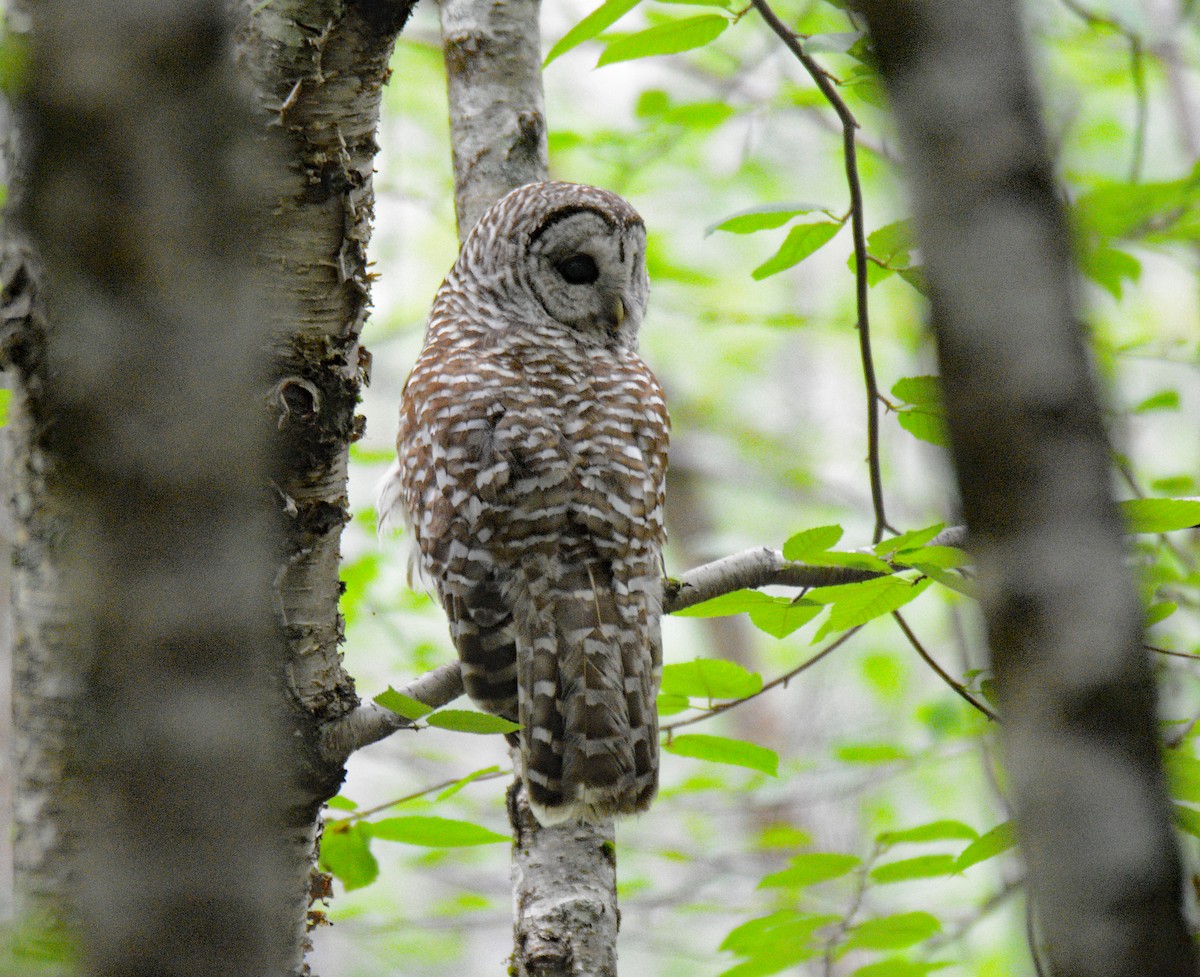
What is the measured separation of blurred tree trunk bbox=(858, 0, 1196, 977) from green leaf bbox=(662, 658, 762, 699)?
5.40 ft

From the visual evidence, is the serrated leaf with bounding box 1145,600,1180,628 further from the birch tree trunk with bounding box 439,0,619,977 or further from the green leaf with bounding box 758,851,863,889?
the birch tree trunk with bounding box 439,0,619,977

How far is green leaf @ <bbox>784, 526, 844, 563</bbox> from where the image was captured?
186 centimetres

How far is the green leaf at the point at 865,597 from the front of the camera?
6.08ft

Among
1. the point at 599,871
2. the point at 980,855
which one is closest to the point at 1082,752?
the point at 980,855

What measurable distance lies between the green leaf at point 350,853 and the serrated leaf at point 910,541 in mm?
1249

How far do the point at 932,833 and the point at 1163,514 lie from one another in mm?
1132

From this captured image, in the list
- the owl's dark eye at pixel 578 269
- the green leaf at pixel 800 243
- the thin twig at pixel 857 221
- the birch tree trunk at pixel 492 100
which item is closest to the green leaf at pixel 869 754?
the thin twig at pixel 857 221

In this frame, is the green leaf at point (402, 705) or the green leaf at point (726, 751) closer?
the green leaf at point (402, 705)

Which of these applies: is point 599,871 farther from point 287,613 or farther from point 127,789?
point 127,789

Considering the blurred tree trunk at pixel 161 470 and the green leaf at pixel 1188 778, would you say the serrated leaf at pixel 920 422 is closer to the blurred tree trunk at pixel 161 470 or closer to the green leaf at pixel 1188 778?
the green leaf at pixel 1188 778

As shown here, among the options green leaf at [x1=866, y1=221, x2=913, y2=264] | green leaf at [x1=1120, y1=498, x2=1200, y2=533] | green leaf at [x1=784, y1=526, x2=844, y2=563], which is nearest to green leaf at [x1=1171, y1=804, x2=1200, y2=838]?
green leaf at [x1=1120, y1=498, x2=1200, y2=533]

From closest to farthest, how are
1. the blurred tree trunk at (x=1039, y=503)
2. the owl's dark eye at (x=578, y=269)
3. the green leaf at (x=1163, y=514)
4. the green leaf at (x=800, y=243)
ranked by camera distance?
the blurred tree trunk at (x=1039, y=503) → the green leaf at (x=1163, y=514) → the green leaf at (x=800, y=243) → the owl's dark eye at (x=578, y=269)

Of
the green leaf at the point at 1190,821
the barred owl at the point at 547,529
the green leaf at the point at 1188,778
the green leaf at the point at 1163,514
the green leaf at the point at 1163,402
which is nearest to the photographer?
the green leaf at the point at 1163,514

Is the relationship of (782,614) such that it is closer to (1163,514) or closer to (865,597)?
(865,597)
